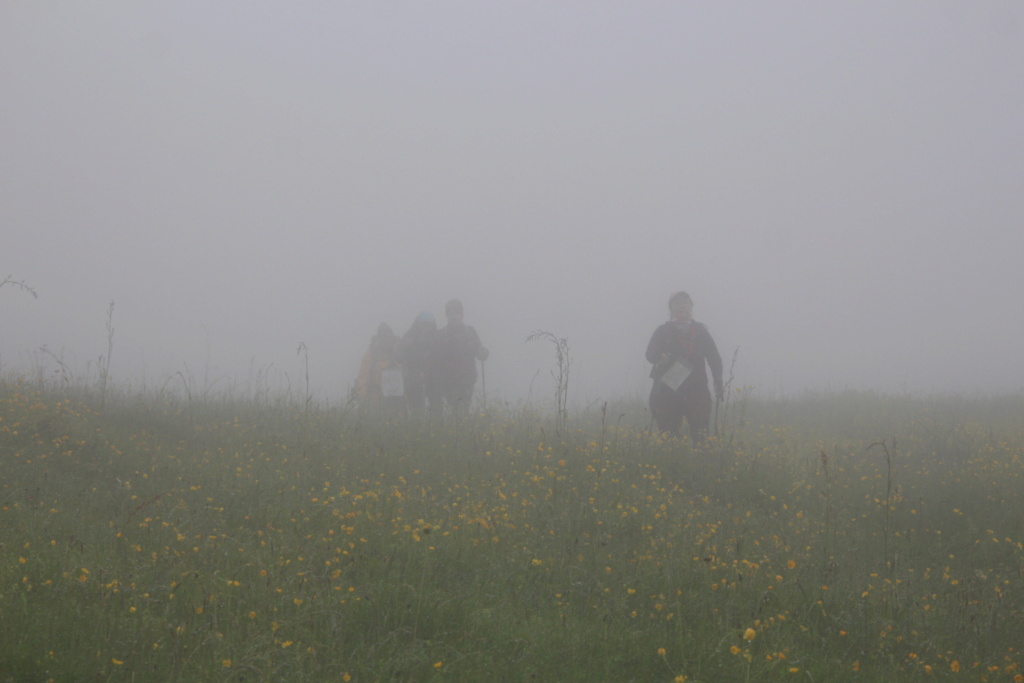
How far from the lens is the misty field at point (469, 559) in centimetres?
349

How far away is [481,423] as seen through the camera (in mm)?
9078

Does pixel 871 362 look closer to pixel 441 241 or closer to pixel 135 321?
pixel 135 321

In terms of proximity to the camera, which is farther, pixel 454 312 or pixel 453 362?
pixel 454 312

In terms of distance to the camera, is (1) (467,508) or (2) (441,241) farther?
(2) (441,241)

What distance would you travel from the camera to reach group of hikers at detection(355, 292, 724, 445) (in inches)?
364

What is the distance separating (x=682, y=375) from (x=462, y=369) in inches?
157

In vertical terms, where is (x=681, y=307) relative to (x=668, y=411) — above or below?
above

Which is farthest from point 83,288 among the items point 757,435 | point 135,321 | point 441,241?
point 757,435

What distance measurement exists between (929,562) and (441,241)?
225ft

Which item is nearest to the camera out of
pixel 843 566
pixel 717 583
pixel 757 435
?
pixel 717 583

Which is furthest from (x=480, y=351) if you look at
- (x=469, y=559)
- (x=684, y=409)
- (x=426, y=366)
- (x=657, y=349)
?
(x=469, y=559)

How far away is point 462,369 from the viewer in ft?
39.9

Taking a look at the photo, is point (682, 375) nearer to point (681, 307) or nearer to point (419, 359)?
point (681, 307)

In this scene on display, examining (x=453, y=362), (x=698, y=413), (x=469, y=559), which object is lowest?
(x=469, y=559)
